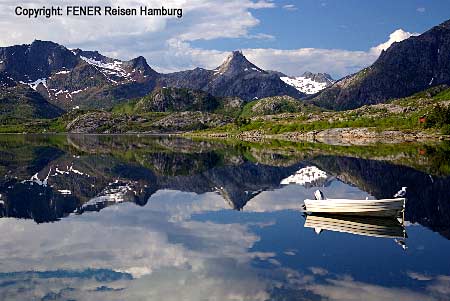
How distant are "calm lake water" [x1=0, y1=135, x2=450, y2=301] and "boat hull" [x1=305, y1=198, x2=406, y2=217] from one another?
107cm

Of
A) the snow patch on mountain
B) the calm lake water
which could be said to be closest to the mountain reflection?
the calm lake water

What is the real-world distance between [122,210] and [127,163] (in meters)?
65.1

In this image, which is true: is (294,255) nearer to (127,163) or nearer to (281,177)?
(281,177)

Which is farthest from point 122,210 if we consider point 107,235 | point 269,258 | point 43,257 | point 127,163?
point 127,163

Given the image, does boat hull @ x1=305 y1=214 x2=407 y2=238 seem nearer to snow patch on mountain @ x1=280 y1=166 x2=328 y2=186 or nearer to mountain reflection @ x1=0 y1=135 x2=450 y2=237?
mountain reflection @ x1=0 y1=135 x2=450 y2=237

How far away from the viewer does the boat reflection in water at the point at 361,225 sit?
46294 mm

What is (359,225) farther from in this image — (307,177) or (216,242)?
(307,177)

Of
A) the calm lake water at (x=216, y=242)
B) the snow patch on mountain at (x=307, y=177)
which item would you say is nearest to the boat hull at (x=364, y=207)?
the calm lake water at (x=216, y=242)

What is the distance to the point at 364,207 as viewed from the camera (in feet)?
167

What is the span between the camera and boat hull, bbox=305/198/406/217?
166 ft

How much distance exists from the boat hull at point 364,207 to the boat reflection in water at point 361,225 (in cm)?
67

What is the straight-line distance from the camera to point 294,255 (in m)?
39.4

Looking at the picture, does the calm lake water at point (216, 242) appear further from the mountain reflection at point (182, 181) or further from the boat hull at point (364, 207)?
the boat hull at point (364, 207)

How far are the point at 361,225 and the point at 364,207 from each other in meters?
2.19
